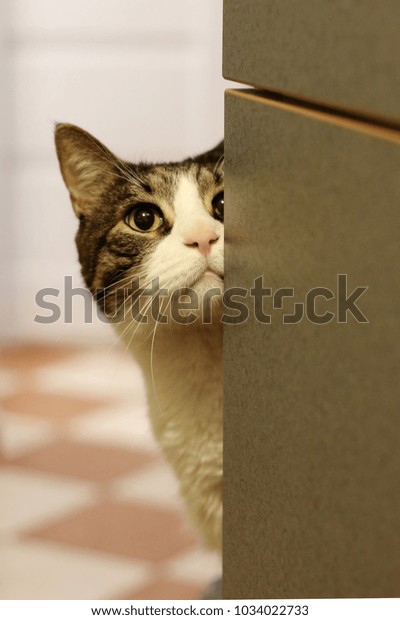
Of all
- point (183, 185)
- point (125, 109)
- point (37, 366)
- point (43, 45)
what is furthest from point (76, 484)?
point (43, 45)

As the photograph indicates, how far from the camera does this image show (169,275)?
844mm

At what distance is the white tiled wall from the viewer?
7.55 ft

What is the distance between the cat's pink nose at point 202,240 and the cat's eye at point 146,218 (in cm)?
7

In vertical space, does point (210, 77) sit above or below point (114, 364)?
above

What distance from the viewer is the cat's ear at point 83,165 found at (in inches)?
38.5

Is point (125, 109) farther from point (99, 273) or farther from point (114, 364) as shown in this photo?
point (99, 273)

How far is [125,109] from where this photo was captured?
7.63 feet

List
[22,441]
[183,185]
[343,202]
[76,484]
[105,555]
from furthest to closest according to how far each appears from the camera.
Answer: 1. [22,441]
2. [76,484]
3. [105,555]
4. [183,185]
5. [343,202]

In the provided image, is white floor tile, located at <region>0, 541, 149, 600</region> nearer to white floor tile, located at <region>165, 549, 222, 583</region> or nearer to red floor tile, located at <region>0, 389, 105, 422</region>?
white floor tile, located at <region>165, 549, 222, 583</region>

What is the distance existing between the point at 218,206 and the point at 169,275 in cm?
12

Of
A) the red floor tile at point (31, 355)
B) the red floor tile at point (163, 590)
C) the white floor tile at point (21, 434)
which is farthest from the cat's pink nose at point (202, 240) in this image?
the red floor tile at point (31, 355)

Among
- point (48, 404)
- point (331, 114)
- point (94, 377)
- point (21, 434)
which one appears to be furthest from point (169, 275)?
point (94, 377)

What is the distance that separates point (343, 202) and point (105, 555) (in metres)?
1.24

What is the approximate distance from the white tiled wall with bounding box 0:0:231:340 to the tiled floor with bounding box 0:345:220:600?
0.23 m
